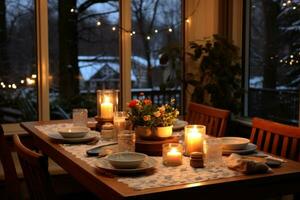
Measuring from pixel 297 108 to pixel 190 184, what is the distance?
7.67 ft

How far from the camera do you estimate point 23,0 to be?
4.16 metres

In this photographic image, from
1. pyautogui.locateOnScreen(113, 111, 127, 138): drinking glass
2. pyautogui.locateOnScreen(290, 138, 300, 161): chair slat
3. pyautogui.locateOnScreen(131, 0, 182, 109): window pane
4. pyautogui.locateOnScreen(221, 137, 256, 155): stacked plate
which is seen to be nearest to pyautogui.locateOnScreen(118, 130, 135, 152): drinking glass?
pyautogui.locateOnScreen(113, 111, 127, 138): drinking glass

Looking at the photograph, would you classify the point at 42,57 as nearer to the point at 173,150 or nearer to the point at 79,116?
the point at 79,116

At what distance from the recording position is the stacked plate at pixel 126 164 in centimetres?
194

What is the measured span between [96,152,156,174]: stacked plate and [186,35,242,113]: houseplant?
7.59 feet

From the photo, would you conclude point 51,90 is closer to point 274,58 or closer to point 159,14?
point 159,14

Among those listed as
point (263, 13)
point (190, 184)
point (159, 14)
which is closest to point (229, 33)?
point (263, 13)

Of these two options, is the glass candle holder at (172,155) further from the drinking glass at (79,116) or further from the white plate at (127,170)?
the drinking glass at (79,116)

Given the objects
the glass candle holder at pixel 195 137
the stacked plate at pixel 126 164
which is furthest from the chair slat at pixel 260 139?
the stacked plate at pixel 126 164

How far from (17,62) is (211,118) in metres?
1.94

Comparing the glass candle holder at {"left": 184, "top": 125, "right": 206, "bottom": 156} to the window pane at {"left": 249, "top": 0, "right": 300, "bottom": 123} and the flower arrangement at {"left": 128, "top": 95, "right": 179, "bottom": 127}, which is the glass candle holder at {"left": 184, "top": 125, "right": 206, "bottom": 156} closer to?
the flower arrangement at {"left": 128, "top": 95, "right": 179, "bottom": 127}

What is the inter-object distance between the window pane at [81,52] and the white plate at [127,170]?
7.78 ft

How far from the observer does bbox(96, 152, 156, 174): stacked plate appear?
6.38 feet

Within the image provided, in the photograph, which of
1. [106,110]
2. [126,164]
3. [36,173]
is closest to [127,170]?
[126,164]
